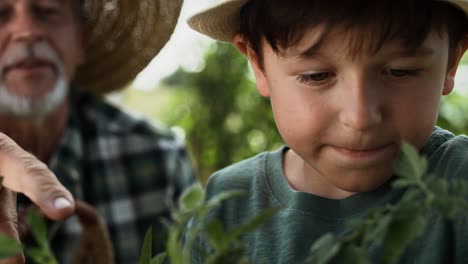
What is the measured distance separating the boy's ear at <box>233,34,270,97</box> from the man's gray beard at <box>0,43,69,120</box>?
118 cm

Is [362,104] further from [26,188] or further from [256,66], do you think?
[26,188]

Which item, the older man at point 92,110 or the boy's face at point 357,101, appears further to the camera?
the older man at point 92,110

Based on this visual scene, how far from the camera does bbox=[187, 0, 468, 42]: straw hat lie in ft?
3.36

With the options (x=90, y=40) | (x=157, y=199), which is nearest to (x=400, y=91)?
(x=157, y=199)

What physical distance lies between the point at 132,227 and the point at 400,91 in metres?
1.62

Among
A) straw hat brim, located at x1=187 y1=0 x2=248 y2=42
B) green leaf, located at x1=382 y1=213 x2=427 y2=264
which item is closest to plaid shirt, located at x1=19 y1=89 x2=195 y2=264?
straw hat brim, located at x1=187 y1=0 x2=248 y2=42

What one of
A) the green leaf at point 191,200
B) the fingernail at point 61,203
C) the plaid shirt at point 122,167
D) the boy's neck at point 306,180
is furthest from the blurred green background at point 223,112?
the green leaf at point 191,200

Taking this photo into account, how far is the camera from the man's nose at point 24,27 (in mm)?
2109

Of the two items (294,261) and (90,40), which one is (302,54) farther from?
(90,40)

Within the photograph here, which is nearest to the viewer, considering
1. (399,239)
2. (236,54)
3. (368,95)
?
(399,239)

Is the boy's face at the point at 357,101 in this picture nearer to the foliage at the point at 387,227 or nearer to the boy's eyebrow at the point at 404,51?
the boy's eyebrow at the point at 404,51

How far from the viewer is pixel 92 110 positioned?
96.1 inches

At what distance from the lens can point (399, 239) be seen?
0.49m

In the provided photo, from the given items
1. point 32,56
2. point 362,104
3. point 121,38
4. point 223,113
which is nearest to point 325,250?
point 362,104
